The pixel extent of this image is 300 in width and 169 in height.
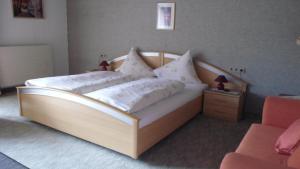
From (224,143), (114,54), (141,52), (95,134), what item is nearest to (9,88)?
(114,54)

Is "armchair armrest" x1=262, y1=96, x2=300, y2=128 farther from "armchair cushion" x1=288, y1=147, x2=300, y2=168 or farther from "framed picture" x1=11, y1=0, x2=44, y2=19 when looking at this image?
"framed picture" x1=11, y1=0, x2=44, y2=19

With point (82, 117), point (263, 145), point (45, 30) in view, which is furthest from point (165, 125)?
point (45, 30)

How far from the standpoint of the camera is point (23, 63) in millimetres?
5117

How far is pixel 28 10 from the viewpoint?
5.19 meters

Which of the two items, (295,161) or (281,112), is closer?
(295,161)

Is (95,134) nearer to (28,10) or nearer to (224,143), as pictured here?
(224,143)

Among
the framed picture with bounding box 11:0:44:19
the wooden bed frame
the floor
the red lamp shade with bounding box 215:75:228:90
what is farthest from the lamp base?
the framed picture with bounding box 11:0:44:19

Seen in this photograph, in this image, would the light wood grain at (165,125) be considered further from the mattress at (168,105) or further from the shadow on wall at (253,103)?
the shadow on wall at (253,103)

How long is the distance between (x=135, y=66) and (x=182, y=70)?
952 mm

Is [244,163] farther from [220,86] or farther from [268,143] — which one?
[220,86]

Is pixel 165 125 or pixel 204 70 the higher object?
pixel 204 70

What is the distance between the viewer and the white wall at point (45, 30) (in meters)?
4.89

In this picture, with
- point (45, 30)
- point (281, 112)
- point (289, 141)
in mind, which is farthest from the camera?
point (45, 30)

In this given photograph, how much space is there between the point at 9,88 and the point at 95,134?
330 centimetres
